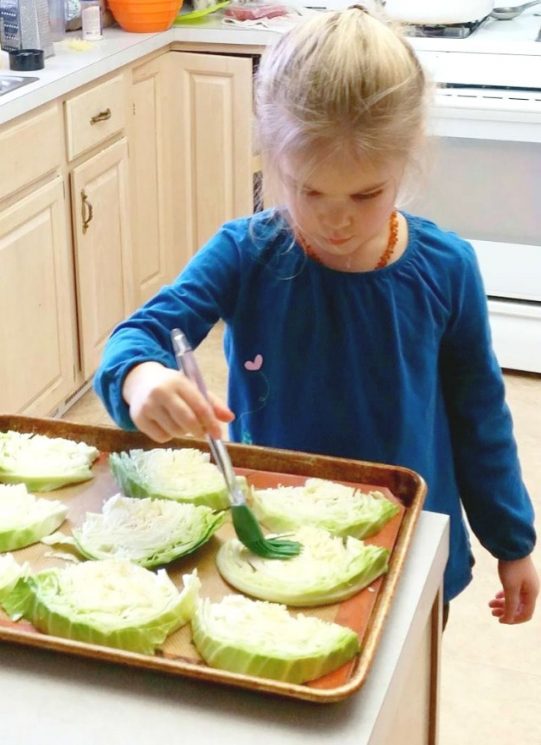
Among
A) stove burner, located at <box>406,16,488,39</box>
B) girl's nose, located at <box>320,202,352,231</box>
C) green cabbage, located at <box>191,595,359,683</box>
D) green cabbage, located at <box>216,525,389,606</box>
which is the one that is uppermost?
girl's nose, located at <box>320,202,352,231</box>

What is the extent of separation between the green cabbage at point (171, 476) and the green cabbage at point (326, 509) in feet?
0.14

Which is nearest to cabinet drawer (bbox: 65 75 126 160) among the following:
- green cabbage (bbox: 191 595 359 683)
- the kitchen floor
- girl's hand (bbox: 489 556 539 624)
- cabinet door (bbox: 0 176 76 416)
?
cabinet door (bbox: 0 176 76 416)

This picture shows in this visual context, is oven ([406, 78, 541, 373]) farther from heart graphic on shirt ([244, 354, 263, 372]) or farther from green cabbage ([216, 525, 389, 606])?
green cabbage ([216, 525, 389, 606])

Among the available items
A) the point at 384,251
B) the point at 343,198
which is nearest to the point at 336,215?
the point at 343,198

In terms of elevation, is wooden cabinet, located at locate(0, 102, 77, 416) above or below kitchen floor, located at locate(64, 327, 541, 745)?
above

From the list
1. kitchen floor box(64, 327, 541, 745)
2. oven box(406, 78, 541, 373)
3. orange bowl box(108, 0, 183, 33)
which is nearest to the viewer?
kitchen floor box(64, 327, 541, 745)

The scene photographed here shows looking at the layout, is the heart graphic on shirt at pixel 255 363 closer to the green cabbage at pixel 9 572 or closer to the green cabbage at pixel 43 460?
the green cabbage at pixel 43 460

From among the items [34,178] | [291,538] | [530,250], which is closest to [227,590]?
[291,538]

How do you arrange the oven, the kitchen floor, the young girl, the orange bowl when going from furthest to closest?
the orange bowl, the oven, the kitchen floor, the young girl

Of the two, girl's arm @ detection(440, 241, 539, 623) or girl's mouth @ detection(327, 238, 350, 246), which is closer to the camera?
girl's mouth @ detection(327, 238, 350, 246)

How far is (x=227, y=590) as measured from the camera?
88 centimetres

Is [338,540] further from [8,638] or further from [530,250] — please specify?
[530,250]

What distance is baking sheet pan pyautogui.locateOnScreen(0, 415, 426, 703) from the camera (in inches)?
30.3

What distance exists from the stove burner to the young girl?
2051 mm
